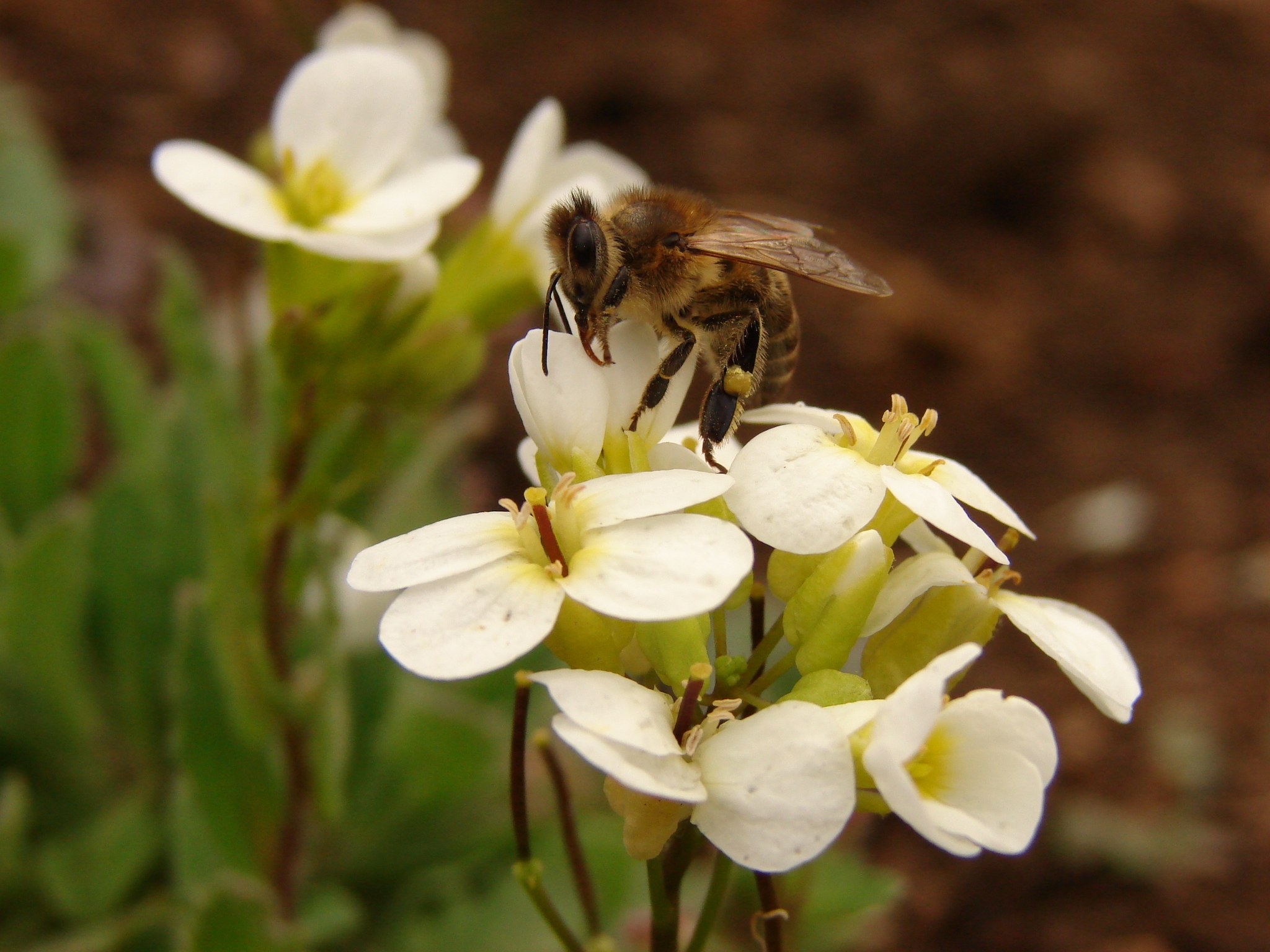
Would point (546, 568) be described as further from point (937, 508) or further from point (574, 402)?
point (937, 508)

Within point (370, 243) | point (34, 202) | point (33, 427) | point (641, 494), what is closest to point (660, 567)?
point (641, 494)

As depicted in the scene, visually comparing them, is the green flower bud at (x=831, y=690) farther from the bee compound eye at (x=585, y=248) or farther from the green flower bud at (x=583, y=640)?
the bee compound eye at (x=585, y=248)

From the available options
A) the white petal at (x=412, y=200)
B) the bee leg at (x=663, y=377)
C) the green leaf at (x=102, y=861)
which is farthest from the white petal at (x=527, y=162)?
the green leaf at (x=102, y=861)

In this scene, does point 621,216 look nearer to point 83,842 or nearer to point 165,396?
point 83,842

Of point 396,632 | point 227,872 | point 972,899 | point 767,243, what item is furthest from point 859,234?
point 396,632

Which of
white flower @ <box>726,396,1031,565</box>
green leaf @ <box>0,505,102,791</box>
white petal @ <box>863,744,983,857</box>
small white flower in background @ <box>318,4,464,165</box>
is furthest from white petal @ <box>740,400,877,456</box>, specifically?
green leaf @ <box>0,505,102,791</box>

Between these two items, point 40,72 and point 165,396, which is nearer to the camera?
point 165,396
